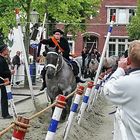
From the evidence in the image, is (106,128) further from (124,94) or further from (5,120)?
(124,94)

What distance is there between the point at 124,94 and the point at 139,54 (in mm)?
421

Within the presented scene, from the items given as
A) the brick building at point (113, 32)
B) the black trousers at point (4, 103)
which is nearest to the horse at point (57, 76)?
the black trousers at point (4, 103)

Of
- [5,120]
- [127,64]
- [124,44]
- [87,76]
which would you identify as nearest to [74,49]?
[124,44]

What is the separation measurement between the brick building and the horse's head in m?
47.1

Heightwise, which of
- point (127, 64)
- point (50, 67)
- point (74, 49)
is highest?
point (127, 64)

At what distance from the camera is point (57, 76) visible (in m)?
13.7

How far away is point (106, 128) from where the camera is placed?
13281 millimetres

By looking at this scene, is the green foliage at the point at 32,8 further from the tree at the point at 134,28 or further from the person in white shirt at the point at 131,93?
the tree at the point at 134,28

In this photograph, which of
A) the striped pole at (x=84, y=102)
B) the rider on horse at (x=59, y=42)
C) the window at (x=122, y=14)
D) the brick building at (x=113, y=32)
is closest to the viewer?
the striped pole at (x=84, y=102)

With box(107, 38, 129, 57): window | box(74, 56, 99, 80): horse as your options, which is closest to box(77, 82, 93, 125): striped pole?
box(74, 56, 99, 80): horse

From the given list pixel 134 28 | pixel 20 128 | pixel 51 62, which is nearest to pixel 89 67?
pixel 51 62

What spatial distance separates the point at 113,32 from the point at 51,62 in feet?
167

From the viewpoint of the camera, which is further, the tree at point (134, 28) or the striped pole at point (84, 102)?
the tree at point (134, 28)

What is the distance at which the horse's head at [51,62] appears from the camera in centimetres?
1296
